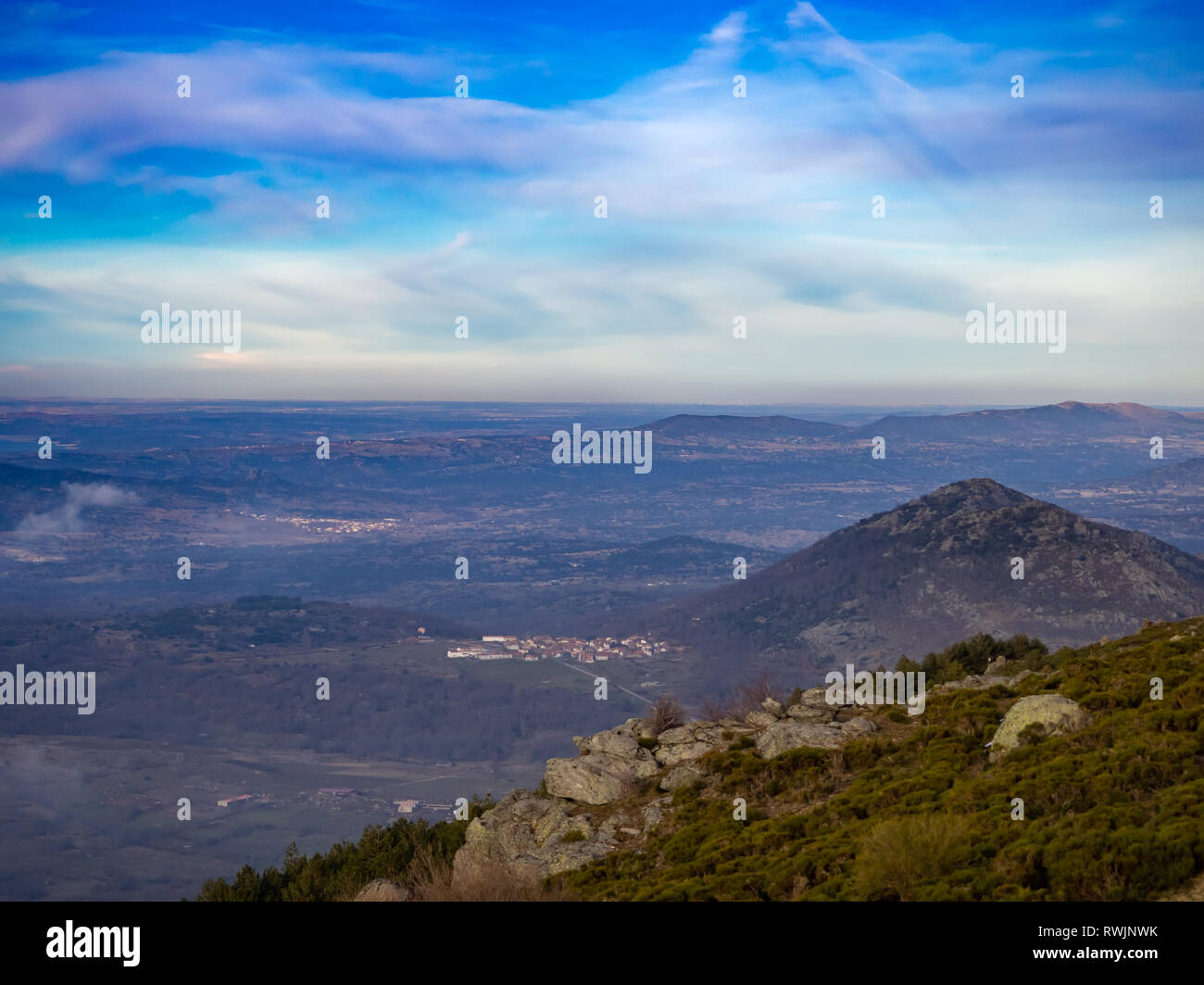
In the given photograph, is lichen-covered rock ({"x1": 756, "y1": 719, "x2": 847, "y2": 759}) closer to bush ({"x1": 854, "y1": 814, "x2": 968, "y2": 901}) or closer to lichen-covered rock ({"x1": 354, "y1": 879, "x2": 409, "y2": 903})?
bush ({"x1": 854, "y1": 814, "x2": 968, "y2": 901})

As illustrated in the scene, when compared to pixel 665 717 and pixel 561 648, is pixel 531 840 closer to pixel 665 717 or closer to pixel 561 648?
pixel 665 717

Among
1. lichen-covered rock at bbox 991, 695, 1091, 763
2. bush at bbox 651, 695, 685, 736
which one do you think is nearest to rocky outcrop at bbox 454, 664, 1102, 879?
lichen-covered rock at bbox 991, 695, 1091, 763

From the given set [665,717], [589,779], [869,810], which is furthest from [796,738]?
[665,717]

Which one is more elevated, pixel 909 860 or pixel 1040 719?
pixel 1040 719

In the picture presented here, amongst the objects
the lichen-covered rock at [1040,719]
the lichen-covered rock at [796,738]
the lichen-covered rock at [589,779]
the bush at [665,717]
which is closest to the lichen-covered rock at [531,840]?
the lichen-covered rock at [589,779]

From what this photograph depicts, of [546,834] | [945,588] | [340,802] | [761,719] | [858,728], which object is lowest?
[340,802]

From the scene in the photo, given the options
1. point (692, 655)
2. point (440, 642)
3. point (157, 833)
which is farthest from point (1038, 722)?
point (440, 642)
